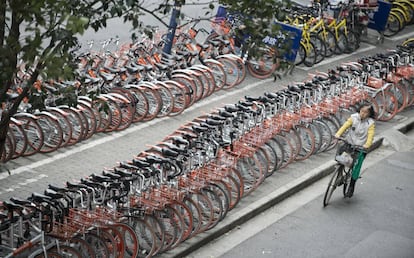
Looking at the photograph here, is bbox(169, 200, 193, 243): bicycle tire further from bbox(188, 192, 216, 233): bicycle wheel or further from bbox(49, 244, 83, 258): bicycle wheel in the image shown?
bbox(49, 244, 83, 258): bicycle wheel

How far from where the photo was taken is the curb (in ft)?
35.2

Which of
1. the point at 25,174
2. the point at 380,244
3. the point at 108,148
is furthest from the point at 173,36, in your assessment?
the point at 380,244

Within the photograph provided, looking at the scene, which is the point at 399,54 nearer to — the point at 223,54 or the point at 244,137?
the point at 223,54

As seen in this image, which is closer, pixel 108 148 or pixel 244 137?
pixel 244 137

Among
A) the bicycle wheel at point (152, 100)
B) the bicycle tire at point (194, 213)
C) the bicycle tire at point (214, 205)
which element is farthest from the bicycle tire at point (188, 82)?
the bicycle tire at point (194, 213)

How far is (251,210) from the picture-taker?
12.0 metres

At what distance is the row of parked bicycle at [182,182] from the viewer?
9188 mm

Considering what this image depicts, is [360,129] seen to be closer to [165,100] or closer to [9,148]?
[165,100]

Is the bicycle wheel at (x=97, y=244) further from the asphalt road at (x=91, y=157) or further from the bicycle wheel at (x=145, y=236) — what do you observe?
the asphalt road at (x=91, y=157)

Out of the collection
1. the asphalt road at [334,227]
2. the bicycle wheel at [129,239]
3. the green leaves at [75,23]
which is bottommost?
the asphalt road at [334,227]

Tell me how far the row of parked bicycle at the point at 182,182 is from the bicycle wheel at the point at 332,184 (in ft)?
3.25

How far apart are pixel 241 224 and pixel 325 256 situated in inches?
53.0

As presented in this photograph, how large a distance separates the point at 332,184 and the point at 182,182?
108 inches

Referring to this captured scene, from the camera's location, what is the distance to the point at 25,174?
12.3 meters
